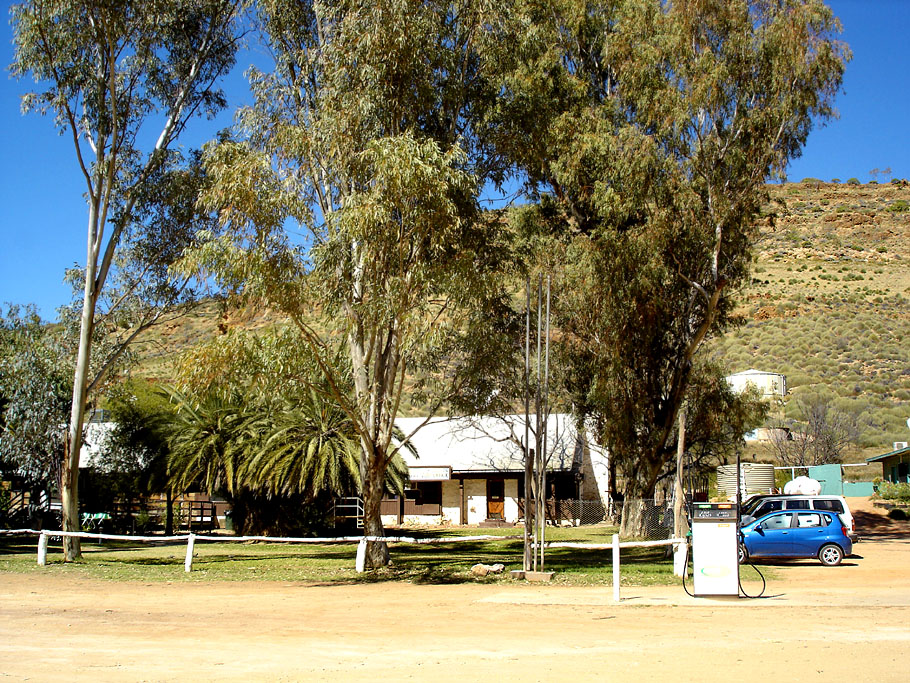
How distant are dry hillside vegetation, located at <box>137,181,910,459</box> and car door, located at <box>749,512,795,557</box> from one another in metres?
22.8

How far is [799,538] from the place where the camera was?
22.0 meters

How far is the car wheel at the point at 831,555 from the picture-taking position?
2169 cm

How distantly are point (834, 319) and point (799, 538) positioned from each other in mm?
51648

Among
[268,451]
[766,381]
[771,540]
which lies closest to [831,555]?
[771,540]

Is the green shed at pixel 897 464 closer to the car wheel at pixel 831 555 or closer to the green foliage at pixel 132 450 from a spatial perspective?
the car wheel at pixel 831 555

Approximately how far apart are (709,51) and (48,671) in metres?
21.5

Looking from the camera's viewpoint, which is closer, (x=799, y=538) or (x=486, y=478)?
(x=799, y=538)

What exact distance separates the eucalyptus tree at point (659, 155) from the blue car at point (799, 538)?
205 inches

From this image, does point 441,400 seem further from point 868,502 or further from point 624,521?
point 868,502

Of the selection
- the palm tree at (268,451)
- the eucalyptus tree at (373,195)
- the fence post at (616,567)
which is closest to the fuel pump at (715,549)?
the fence post at (616,567)

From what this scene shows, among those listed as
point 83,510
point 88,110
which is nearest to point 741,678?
point 88,110

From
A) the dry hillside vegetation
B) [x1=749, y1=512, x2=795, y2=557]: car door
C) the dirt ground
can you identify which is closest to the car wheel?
[x1=749, y1=512, x2=795, y2=557]: car door

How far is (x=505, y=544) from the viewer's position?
1146 inches

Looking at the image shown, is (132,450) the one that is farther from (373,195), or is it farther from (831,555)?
(831,555)
